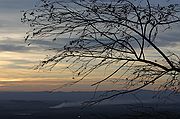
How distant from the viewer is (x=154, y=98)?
27.0 feet

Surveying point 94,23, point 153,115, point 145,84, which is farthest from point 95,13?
point 153,115

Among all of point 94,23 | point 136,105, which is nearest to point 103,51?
point 94,23

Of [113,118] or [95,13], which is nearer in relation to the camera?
[113,118]

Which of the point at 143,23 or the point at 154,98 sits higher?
the point at 143,23

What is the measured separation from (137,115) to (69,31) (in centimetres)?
164

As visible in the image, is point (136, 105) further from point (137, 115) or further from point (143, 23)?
point (143, 23)

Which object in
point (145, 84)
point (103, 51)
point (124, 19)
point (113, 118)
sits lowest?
point (113, 118)

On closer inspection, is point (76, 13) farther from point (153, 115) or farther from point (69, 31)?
point (153, 115)

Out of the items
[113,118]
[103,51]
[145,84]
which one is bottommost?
[113,118]

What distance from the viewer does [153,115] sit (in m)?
7.29

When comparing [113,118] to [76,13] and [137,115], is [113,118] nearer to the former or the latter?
[137,115]

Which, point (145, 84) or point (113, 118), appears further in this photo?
point (145, 84)

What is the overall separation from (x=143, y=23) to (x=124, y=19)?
0.98 feet

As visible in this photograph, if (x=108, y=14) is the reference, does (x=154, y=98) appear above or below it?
below
